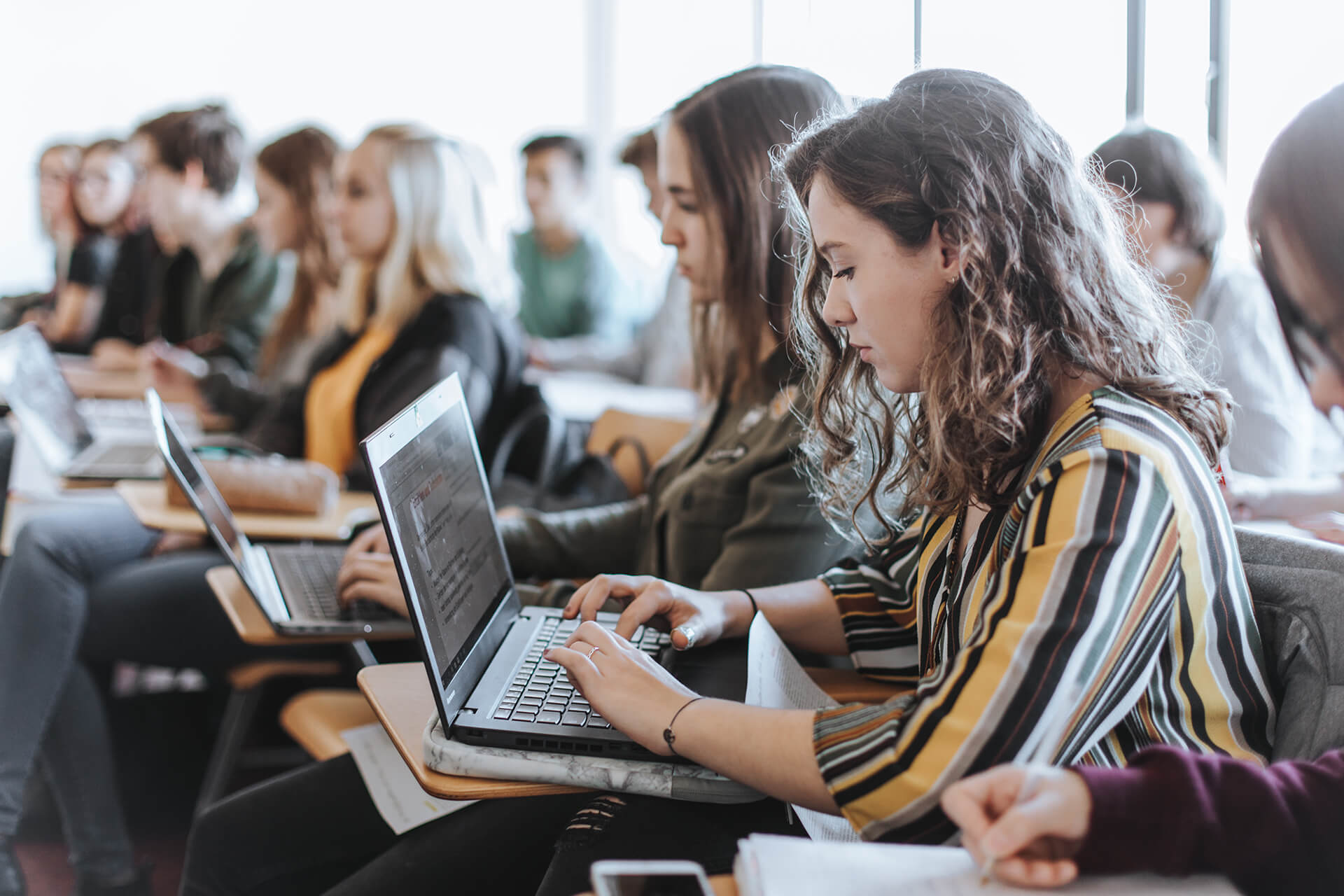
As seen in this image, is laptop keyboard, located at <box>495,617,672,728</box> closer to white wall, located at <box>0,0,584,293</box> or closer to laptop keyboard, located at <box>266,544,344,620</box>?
laptop keyboard, located at <box>266,544,344,620</box>

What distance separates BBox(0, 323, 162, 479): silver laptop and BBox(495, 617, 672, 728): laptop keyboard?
4.80 feet

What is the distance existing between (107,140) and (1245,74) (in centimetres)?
497

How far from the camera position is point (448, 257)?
93.2 inches

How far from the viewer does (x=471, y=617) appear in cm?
107

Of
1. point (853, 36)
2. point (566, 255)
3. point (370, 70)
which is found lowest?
point (566, 255)

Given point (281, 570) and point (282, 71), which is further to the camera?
point (282, 71)

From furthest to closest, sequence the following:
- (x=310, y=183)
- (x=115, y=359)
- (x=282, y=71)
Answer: (x=282, y=71)
(x=115, y=359)
(x=310, y=183)

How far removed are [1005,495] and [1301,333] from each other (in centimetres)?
28

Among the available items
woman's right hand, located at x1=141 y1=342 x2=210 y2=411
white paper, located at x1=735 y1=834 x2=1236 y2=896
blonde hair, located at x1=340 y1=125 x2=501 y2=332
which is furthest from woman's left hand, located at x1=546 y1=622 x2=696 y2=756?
woman's right hand, located at x1=141 y1=342 x2=210 y2=411

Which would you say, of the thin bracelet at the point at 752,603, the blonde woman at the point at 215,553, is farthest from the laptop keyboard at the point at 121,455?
the thin bracelet at the point at 752,603

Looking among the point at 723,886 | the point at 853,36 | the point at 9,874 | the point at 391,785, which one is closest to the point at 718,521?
the point at 391,785

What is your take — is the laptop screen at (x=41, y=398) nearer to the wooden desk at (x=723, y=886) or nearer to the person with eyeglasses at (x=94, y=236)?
the wooden desk at (x=723, y=886)

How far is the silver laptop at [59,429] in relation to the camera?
2.21 meters

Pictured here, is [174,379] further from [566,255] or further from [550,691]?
[550,691]
